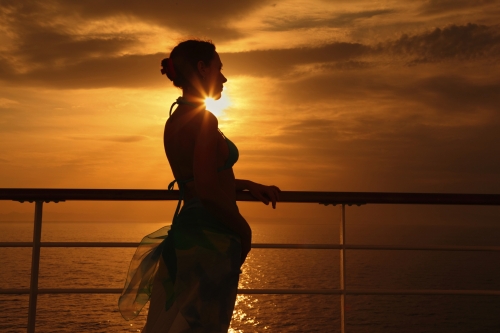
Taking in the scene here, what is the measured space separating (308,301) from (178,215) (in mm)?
62506

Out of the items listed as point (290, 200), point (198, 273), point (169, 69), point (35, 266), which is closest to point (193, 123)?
point (169, 69)

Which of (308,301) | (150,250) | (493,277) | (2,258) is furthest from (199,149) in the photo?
(2,258)

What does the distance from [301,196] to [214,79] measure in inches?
30.7

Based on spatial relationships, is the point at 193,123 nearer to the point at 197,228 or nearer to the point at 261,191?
the point at 197,228

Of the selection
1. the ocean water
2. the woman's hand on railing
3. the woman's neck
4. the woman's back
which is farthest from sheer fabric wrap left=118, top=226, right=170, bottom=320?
the ocean water

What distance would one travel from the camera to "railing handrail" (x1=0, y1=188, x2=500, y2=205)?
229 centimetres

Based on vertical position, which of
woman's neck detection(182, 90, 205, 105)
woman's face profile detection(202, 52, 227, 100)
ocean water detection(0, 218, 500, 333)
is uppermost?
woman's face profile detection(202, 52, 227, 100)

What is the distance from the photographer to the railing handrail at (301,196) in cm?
229

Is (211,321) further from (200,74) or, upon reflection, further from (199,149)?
(200,74)

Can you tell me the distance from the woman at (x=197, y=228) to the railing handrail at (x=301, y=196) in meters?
0.55

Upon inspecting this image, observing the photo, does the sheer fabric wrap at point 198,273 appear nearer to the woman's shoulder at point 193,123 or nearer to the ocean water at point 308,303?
the woman's shoulder at point 193,123

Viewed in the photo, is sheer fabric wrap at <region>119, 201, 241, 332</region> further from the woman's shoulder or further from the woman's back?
the woman's shoulder

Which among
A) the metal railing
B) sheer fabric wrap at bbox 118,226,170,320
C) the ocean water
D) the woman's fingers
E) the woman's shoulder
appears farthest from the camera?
the ocean water

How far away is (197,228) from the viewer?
1706 millimetres
